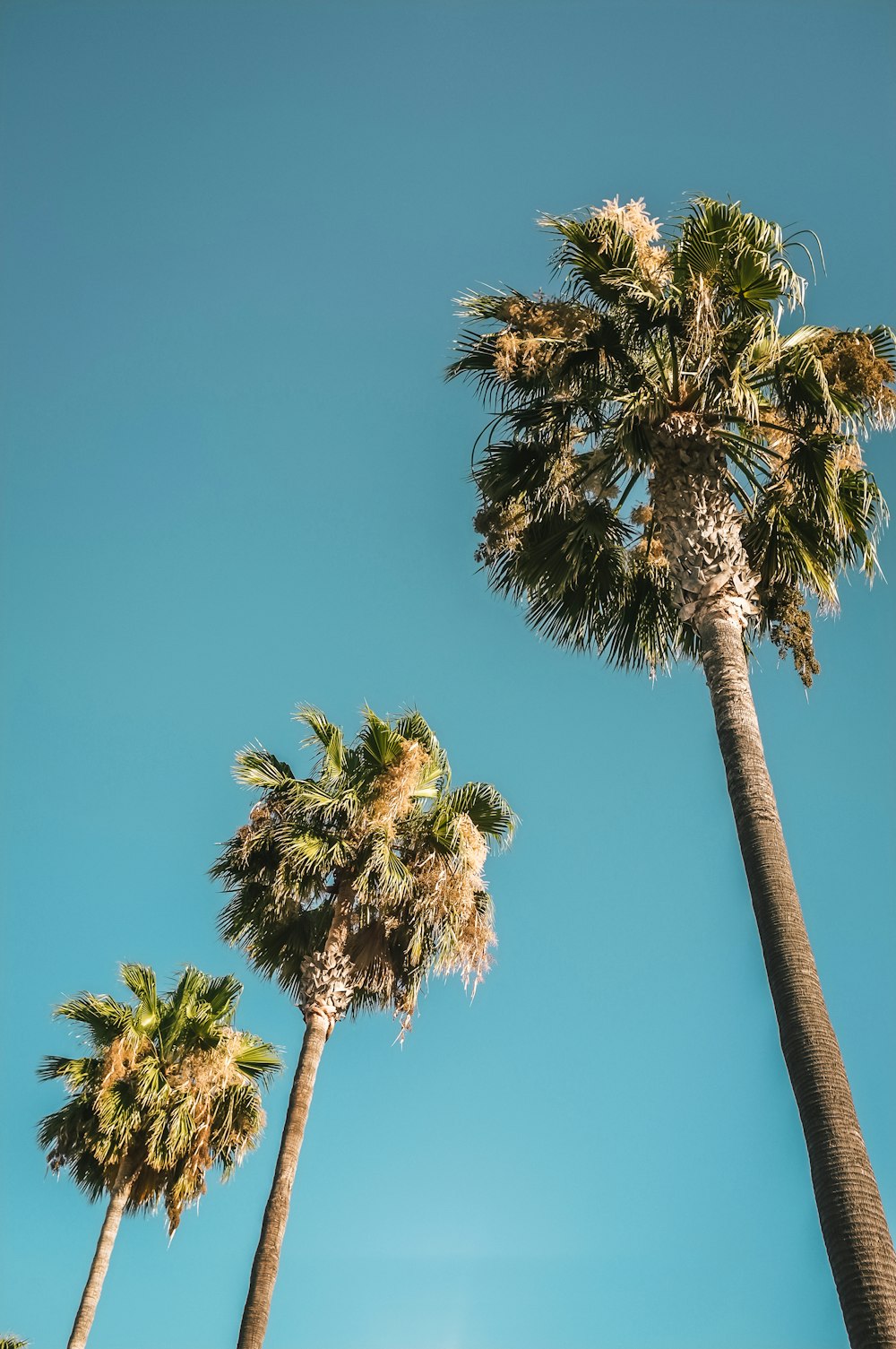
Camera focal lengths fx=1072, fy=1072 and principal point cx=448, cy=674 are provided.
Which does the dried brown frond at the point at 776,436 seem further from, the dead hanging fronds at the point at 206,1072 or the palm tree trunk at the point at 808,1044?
the dead hanging fronds at the point at 206,1072

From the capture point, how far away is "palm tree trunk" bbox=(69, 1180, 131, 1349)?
14484 millimetres

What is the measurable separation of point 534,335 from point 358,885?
6.76m

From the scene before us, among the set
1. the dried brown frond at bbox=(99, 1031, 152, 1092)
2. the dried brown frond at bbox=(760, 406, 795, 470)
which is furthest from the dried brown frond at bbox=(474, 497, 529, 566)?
the dried brown frond at bbox=(99, 1031, 152, 1092)

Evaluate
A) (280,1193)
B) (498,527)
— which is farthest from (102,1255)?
(498,527)

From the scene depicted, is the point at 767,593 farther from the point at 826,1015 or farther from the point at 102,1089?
the point at 102,1089

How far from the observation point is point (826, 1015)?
20.8 ft

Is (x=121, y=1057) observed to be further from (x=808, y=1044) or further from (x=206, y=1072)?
(x=808, y=1044)

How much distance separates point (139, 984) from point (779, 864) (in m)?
12.1

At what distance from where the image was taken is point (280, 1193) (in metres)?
11.3

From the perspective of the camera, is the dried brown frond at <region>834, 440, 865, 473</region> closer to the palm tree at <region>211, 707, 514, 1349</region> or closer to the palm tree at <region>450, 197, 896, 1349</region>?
the palm tree at <region>450, 197, 896, 1349</region>

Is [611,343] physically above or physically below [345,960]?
above

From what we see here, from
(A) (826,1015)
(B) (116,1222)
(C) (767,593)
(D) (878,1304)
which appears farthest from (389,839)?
(D) (878,1304)

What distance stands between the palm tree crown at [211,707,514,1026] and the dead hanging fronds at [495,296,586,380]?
5919 mm

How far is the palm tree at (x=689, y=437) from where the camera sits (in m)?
9.20
